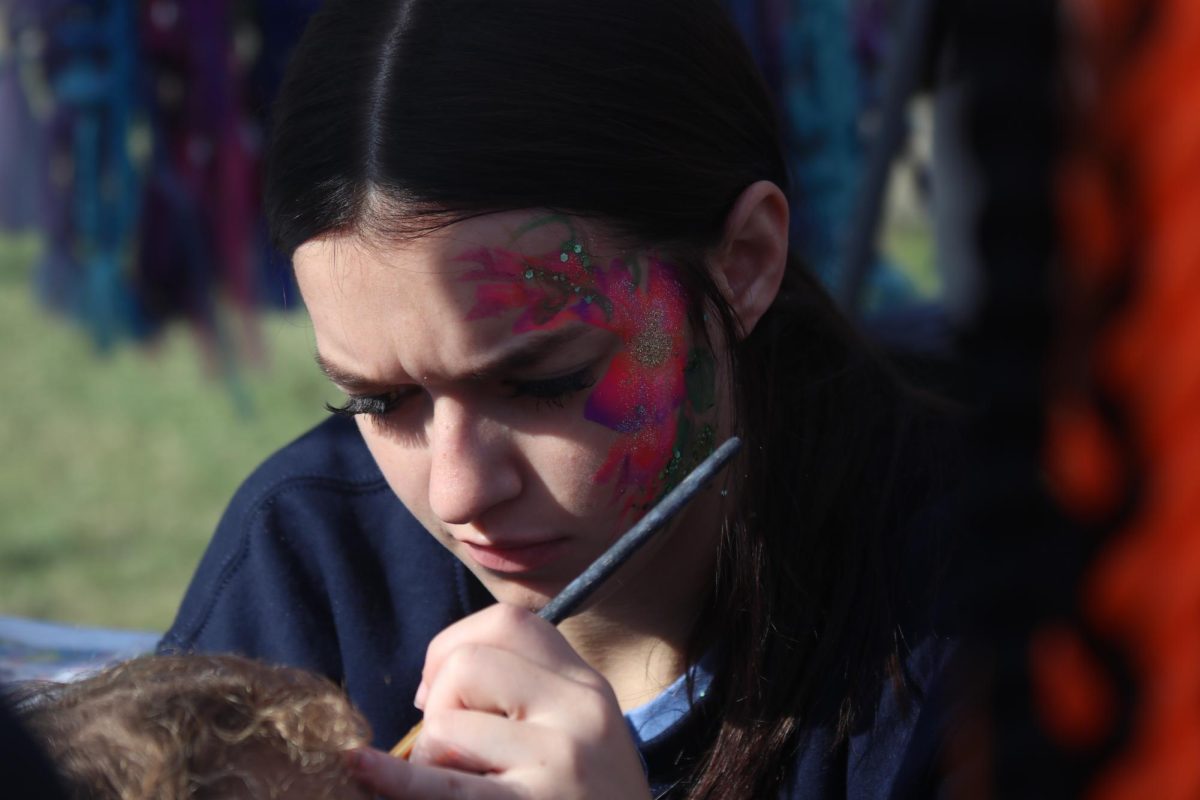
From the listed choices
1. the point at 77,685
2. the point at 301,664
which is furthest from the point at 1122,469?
the point at 301,664

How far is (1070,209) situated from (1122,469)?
0.07 m

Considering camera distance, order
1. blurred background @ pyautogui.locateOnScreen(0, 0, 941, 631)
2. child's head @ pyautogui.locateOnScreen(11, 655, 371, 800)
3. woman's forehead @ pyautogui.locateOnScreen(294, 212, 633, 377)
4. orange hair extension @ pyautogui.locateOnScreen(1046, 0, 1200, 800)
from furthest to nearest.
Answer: blurred background @ pyautogui.locateOnScreen(0, 0, 941, 631), woman's forehead @ pyautogui.locateOnScreen(294, 212, 633, 377), child's head @ pyautogui.locateOnScreen(11, 655, 371, 800), orange hair extension @ pyautogui.locateOnScreen(1046, 0, 1200, 800)

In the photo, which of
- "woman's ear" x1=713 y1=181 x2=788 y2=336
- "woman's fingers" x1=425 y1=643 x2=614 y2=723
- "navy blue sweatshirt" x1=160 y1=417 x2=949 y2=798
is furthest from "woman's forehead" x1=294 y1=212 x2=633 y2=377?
"navy blue sweatshirt" x1=160 y1=417 x2=949 y2=798

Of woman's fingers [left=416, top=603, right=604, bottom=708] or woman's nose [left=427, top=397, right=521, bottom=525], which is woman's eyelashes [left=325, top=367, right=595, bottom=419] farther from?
woman's fingers [left=416, top=603, right=604, bottom=708]

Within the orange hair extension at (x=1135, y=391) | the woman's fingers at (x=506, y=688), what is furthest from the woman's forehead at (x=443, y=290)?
the orange hair extension at (x=1135, y=391)

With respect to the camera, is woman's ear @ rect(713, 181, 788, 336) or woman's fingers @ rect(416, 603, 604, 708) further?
woman's ear @ rect(713, 181, 788, 336)

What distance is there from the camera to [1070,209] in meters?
0.31

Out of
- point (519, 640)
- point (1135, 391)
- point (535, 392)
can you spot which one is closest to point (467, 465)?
point (535, 392)

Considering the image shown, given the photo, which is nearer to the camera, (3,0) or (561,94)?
(561,94)

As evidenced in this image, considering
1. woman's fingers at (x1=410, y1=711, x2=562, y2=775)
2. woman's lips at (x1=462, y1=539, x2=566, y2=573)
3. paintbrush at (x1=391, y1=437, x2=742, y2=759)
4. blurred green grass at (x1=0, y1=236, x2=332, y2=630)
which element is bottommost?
blurred green grass at (x1=0, y1=236, x2=332, y2=630)

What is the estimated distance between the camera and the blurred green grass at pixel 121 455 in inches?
111

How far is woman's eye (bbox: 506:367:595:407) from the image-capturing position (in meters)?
0.98

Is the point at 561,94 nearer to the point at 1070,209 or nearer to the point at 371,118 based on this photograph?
the point at 371,118

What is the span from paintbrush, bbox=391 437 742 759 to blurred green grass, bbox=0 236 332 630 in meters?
1.76
